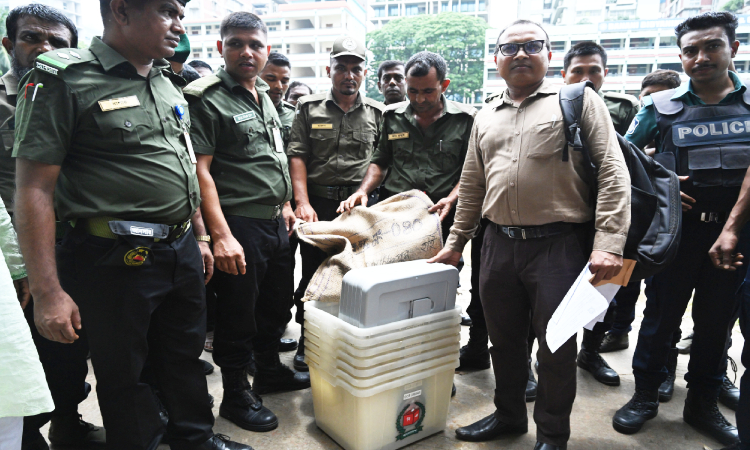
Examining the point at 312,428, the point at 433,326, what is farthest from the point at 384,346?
the point at 312,428

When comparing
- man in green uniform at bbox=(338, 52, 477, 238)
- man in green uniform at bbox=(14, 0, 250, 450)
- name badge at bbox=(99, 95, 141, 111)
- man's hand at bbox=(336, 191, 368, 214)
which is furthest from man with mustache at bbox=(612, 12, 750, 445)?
name badge at bbox=(99, 95, 141, 111)

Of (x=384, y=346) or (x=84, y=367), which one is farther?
(x=84, y=367)

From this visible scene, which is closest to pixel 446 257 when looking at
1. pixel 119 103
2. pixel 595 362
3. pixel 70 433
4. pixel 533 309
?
pixel 533 309

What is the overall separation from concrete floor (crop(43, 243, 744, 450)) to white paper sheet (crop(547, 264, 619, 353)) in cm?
79

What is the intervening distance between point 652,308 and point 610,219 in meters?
0.97

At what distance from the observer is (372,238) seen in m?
2.40

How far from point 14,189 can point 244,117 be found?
42.1 inches

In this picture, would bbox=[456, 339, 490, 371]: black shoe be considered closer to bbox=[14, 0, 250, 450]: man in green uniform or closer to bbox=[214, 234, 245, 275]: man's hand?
bbox=[214, 234, 245, 275]: man's hand

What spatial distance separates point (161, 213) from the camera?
1.68m

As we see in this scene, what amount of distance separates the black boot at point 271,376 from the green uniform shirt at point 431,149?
1282 mm

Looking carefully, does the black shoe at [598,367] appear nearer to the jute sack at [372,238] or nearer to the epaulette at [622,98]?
the jute sack at [372,238]

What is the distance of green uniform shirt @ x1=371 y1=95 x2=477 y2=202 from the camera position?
2.87 meters

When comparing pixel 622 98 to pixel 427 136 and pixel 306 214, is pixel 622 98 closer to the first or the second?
pixel 427 136

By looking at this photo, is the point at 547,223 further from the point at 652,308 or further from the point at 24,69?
the point at 24,69
